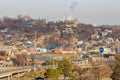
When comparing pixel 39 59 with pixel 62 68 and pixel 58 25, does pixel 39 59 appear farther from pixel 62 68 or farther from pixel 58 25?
pixel 58 25

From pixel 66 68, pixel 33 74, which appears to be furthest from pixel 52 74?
pixel 33 74

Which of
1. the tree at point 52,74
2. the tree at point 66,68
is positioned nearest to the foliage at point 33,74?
the tree at point 66,68

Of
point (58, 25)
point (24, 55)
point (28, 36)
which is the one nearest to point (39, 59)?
point (24, 55)

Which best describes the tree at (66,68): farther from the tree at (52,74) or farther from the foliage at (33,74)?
the foliage at (33,74)

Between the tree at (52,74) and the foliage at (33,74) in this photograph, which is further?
the foliage at (33,74)

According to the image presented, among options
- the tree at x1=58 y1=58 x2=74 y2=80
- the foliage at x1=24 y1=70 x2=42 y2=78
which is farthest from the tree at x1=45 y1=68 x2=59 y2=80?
the foliage at x1=24 y1=70 x2=42 y2=78

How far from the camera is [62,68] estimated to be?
34.1m

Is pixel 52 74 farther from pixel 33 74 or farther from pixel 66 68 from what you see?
pixel 33 74

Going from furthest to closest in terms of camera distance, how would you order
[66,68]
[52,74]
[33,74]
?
[33,74] < [66,68] < [52,74]

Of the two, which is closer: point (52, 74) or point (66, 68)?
point (52, 74)

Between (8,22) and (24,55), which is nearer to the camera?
(24,55)

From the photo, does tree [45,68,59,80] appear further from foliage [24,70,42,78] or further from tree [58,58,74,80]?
foliage [24,70,42,78]

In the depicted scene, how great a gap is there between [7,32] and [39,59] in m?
43.2

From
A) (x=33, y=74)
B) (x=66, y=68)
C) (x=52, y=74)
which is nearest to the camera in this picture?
(x=52, y=74)
